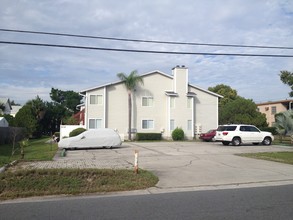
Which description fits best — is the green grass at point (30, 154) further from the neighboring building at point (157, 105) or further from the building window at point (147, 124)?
the building window at point (147, 124)

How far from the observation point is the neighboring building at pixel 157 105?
39562 mm

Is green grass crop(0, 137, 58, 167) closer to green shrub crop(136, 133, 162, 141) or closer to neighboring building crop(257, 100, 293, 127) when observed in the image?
green shrub crop(136, 133, 162, 141)

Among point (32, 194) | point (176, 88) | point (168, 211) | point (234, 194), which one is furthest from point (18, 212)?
point (176, 88)

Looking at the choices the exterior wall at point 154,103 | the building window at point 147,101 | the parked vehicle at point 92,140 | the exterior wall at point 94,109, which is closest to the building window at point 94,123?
the exterior wall at point 94,109

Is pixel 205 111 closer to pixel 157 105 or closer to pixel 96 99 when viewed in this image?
pixel 157 105

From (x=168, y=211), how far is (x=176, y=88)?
35093 mm

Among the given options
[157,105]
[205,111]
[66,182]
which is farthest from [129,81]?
[66,182]

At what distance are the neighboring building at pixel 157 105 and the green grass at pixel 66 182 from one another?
28.0 metres

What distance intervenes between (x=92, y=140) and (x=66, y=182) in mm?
15171

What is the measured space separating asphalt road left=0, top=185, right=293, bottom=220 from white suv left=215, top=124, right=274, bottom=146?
61.6 ft

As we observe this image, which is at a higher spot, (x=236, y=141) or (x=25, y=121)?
(x=25, y=121)

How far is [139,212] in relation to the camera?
7.26 m

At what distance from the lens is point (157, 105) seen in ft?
138

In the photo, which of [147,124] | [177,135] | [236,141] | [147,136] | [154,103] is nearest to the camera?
[236,141]
